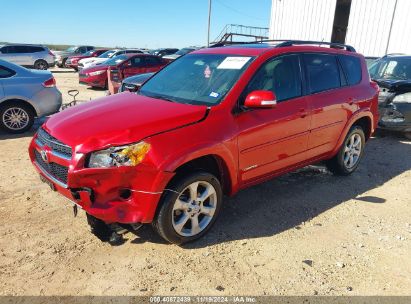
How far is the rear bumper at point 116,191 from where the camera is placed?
2809mm

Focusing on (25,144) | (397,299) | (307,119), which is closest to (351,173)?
(307,119)

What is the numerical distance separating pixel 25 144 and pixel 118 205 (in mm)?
4434

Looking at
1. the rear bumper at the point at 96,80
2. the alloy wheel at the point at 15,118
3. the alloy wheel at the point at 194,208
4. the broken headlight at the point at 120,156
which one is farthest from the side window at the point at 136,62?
the broken headlight at the point at 120,156

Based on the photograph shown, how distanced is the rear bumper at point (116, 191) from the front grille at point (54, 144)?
9cm

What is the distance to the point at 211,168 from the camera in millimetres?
3475

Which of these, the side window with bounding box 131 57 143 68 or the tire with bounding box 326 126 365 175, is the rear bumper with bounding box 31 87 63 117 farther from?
the side window with bounding box 131 57 143 68

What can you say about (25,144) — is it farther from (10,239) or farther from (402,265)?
(402,265)

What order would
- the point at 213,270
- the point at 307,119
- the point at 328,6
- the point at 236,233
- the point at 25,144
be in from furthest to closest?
the point at 328,6 < the point at 25,144 < the point at 307,119 < the point at 236,233 < the point at 213,270

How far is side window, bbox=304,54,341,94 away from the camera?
423 cm

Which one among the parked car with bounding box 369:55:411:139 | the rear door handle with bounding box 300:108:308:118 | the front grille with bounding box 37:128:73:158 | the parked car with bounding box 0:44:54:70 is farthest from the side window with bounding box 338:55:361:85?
the parked car with bounding box 0:44:54:70

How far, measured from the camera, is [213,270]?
3002mm

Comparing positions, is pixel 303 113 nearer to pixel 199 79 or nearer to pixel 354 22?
pixel 199 79

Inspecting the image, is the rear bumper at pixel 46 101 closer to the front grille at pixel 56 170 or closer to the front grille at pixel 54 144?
the front grille at pixel 54 144

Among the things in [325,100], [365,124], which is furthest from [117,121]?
[365,124]
